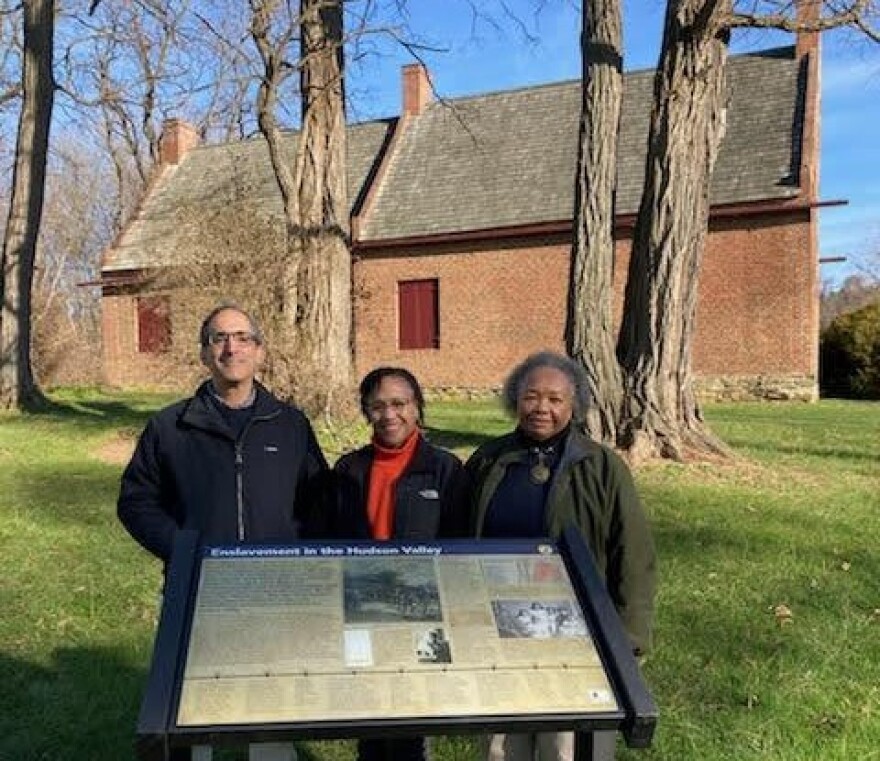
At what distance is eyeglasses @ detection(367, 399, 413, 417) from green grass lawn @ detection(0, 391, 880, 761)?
1756mm

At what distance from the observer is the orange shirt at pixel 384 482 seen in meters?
3.34

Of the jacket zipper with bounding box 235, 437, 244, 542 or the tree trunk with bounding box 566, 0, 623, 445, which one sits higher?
the tree trunk with bounding box 566, 0, 623, 445

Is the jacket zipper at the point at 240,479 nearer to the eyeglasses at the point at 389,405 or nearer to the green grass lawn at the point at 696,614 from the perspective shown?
the eyeglasses at the point at 389,405

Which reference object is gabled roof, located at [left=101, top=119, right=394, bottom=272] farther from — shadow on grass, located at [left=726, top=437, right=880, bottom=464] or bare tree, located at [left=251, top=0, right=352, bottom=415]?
shadow on grass, located at [left=726, top=437, right=880, bottom=464]

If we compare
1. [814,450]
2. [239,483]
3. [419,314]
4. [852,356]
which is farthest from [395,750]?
[852,356]

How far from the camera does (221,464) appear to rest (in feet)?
11.0

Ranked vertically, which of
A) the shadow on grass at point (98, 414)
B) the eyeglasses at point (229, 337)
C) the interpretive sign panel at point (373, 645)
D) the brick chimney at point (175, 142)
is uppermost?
the brick chimney at point (175, 142)

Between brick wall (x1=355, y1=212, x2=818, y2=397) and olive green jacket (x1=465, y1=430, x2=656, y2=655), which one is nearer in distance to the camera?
olive green jacket (x1=465, y1=430, x2=656, y2=655)

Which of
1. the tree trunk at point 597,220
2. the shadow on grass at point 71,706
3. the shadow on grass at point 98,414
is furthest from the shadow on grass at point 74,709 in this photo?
the shadow on grass at point 98,414

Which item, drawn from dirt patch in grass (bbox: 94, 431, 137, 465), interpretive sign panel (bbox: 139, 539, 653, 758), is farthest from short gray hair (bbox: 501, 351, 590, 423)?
dirt patch in grass (bbox: 94, 431, 137, 465)

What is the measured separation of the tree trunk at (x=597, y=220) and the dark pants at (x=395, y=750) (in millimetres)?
7861

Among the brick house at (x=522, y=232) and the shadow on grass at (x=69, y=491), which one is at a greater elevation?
the brick house at (x=522, y=232)

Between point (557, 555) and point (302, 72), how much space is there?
12.5 meters

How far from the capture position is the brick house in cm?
2286
